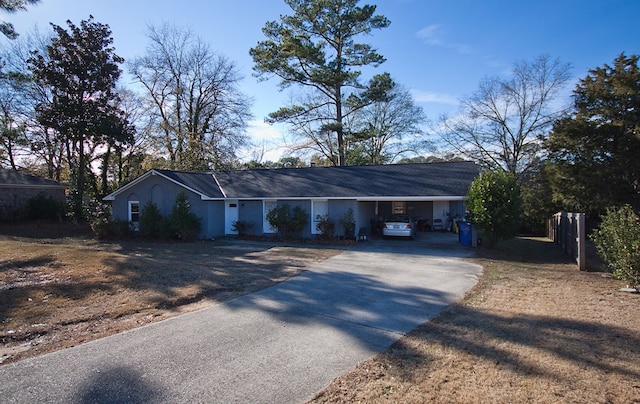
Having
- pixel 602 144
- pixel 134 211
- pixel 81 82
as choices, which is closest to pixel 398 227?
pixel 602 144

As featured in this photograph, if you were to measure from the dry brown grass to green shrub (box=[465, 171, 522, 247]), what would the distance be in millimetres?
6623

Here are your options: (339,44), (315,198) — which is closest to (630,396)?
(315,198)

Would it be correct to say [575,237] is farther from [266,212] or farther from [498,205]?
[266,212]

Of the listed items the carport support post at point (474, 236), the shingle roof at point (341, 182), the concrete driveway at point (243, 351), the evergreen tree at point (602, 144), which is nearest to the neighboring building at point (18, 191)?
the shingle roof at point (341, 182)

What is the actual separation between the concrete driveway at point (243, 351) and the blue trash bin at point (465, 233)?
26.7 feet

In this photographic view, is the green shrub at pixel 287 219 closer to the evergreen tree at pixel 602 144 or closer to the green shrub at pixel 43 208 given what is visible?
the evergreen tree at pixel 602 144

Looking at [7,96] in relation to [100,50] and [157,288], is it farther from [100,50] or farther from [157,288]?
[157,288]

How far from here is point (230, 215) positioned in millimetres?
20359

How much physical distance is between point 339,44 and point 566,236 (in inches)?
802

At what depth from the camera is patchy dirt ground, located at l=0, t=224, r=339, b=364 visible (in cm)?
559

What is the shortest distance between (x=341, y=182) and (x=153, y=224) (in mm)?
9860

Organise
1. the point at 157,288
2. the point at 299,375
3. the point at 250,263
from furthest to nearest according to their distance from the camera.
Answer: the point at 250,263 → the point at 157,288 → the point at 299,375

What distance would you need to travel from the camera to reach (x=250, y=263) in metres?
11.6

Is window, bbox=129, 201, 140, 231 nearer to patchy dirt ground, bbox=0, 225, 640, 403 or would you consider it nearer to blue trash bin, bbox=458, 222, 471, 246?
patchy dirt ground, bbox=0, 225, 640, 403
